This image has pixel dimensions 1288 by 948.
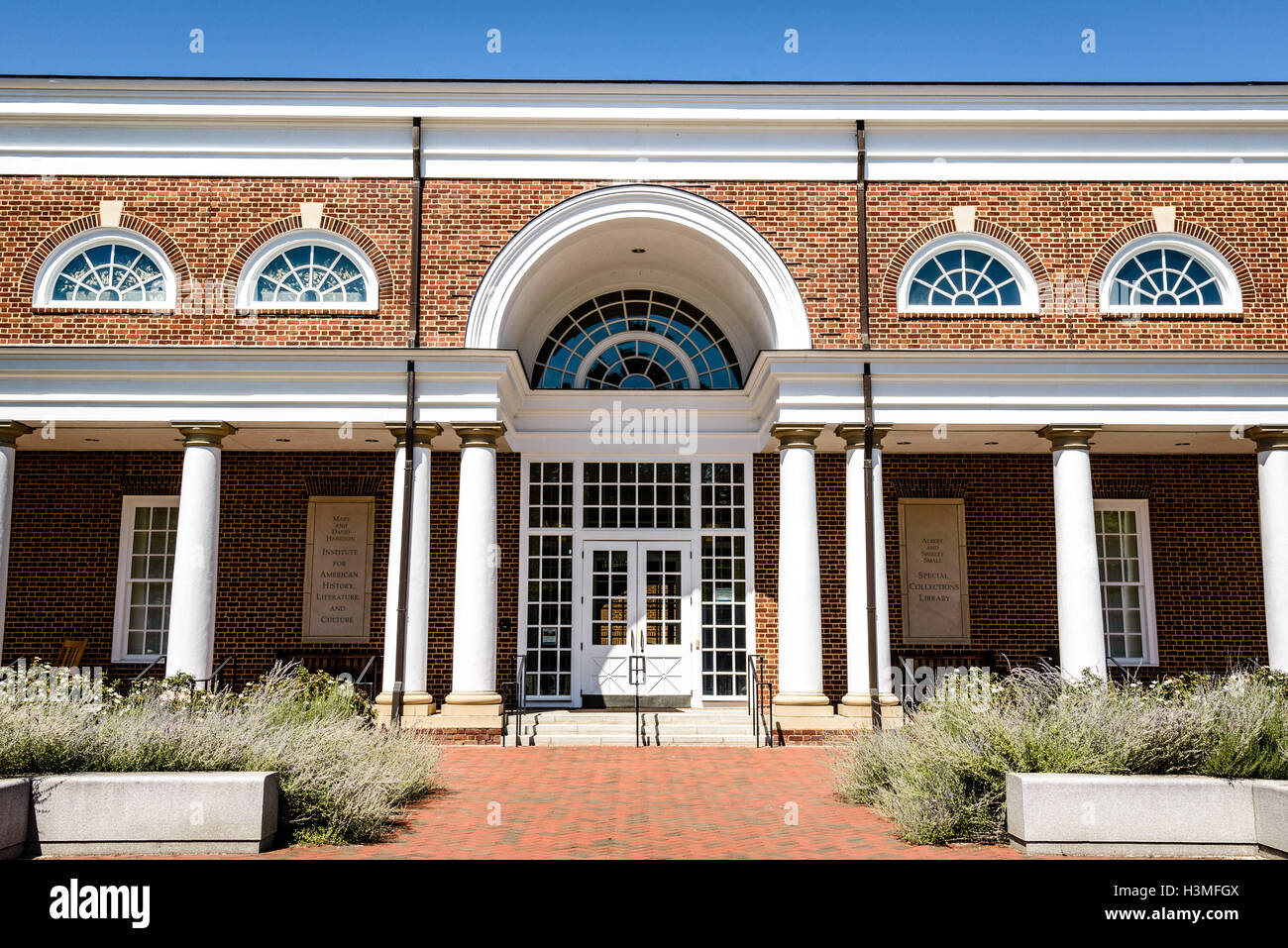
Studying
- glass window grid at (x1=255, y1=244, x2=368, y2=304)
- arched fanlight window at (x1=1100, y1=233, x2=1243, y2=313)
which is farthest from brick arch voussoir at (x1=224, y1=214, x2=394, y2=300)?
arched fanlight window at (x1=1100, y1=233, x2=1243, y2=313)

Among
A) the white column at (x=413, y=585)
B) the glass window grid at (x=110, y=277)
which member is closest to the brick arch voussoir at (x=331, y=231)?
the glass window grid at (x=110, y=277)

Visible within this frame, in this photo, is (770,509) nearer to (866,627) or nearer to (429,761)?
(866,627)

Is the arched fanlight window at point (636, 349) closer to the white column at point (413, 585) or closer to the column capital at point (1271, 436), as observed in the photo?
the white column at point (413, 585)

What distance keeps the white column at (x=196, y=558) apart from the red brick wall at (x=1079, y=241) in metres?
8.21

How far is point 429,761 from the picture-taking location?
31.7ft

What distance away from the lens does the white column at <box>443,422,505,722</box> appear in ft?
43.2

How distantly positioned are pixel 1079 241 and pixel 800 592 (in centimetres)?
620

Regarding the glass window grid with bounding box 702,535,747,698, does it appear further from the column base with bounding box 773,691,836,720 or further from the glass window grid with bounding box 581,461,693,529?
the column base with bounding box 773,691,836,720

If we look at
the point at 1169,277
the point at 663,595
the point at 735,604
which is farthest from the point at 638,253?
the point at 1169,277

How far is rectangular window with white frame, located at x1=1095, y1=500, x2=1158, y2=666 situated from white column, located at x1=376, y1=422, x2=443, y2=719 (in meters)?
10.2

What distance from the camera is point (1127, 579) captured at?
16.1 m

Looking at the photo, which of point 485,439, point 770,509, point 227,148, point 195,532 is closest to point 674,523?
point 770,509

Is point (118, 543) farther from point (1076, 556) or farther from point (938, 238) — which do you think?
point (1076, 556)

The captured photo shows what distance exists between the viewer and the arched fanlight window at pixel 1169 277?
1410 centimetres
